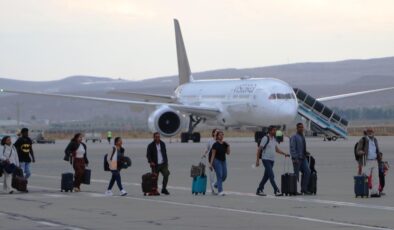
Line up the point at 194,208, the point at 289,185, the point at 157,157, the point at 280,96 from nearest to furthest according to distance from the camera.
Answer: the point at 194,208 → the point at 289,185 → the point at 157,157 → the point at 280,96

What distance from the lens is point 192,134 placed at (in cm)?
6825

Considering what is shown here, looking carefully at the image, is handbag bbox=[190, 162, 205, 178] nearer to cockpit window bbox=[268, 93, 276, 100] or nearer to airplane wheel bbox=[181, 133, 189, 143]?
cockpit window bbox=[268, 93, 276, 100]

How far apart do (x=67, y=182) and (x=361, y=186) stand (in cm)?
701

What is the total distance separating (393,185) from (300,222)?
9628mm

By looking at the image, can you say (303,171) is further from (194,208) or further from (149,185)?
(194,208)

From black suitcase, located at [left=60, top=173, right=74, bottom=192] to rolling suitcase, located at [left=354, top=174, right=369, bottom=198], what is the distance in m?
6.81

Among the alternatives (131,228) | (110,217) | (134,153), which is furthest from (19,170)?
(134,153)

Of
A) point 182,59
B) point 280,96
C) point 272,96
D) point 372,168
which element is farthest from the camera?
point 182,59

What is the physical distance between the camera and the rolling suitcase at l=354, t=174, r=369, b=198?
25.0m

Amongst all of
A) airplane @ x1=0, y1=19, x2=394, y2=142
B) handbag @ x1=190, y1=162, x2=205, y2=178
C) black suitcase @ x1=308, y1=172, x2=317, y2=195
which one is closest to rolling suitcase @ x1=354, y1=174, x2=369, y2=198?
black suitcase @ x1=308, y1=172, x2=317, y2=195

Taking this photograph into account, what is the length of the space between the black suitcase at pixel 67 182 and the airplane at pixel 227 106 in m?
34.3

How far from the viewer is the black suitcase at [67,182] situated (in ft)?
92.2

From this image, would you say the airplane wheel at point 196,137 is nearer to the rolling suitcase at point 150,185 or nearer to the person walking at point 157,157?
the person walking at point 157,157

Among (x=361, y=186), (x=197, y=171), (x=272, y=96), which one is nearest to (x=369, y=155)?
(x=361, y=186)
